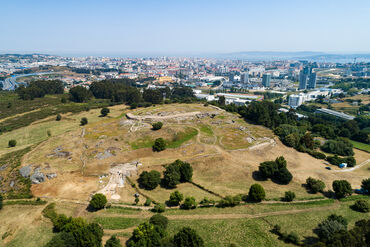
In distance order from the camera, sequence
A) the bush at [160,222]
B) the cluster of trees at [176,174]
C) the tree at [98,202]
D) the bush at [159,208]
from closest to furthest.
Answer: the bush at [160,222] < the tree at [98,202] < the bush at [159,208] < the cluster of trees at [176,174]

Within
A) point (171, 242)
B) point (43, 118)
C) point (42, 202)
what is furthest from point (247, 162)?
point (43, 118)

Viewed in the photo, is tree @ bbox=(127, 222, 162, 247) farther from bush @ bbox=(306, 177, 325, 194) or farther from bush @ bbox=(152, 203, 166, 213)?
bush @ bbox=(306, 177, 325, 194)

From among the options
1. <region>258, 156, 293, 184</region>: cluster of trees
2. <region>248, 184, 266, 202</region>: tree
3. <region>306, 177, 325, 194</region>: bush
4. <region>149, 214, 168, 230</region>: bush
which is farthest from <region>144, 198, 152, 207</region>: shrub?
<region>306, 177, 325, 194</region>: bush

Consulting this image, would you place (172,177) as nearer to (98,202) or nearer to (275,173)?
(98,202)

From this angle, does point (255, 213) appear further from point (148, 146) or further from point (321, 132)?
point (321, 132)

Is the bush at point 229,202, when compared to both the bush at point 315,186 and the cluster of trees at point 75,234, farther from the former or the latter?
the cluster of trees at point 75,234

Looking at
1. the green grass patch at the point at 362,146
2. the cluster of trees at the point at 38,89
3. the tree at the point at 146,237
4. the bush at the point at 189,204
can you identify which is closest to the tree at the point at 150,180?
the bush at the point at 189,204

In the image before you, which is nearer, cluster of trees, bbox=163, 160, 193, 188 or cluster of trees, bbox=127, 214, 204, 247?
cluster of trees, bbox=127, 214, 204, 247

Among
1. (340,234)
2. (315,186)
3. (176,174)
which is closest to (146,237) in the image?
(176,174)
